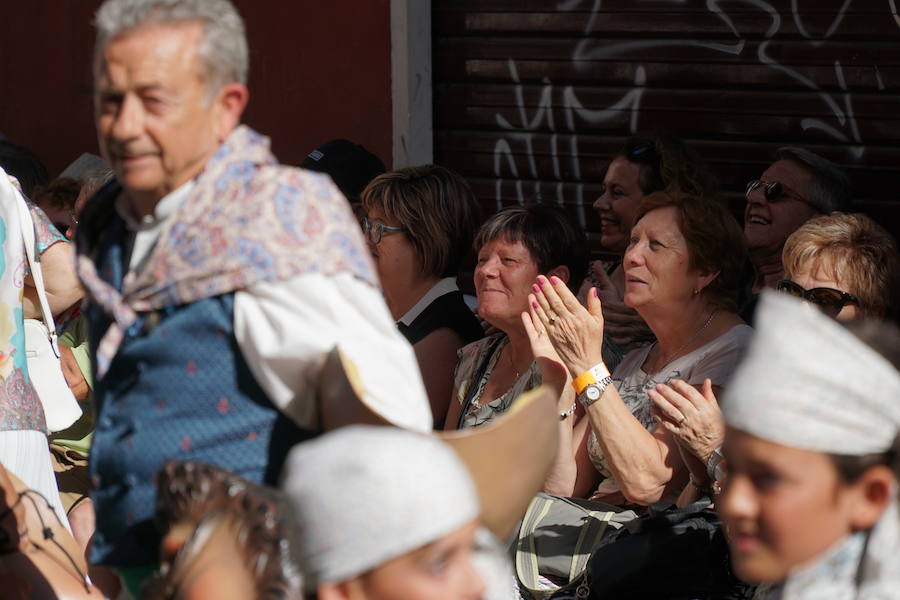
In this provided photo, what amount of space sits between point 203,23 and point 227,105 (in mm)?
149

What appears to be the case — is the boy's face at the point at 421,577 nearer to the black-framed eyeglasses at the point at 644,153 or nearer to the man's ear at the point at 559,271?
the man's ear at the point at 559,271

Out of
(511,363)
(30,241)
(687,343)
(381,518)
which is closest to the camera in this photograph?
(381,518)

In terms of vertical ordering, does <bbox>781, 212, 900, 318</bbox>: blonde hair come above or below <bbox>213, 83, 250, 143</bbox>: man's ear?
below

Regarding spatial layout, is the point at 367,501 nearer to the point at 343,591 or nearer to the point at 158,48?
the point at 343,591

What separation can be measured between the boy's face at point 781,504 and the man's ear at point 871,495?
0.01 m

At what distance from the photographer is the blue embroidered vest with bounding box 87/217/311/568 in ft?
7.35

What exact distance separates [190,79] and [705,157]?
3.62m

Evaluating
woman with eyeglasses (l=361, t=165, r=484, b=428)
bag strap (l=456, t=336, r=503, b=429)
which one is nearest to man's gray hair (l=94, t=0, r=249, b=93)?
bag strap (l=456, t=336, r=503, b=429)

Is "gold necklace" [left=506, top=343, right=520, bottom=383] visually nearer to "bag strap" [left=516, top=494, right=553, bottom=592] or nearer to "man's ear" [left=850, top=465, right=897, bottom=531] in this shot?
"bag strap" [left=516, top=494, right=553, bottom=592]

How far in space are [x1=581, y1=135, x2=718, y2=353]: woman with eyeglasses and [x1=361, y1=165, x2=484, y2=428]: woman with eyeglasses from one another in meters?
0.50

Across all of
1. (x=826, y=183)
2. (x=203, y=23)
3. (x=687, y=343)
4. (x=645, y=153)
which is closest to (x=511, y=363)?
(x=687, y=343)

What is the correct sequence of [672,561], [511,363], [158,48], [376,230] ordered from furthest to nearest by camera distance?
1. [376,230]
2. [511,363]
3. [672,561]
4. [158,48]

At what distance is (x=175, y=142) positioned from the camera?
225 cm

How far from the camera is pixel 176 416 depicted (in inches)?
89.1
